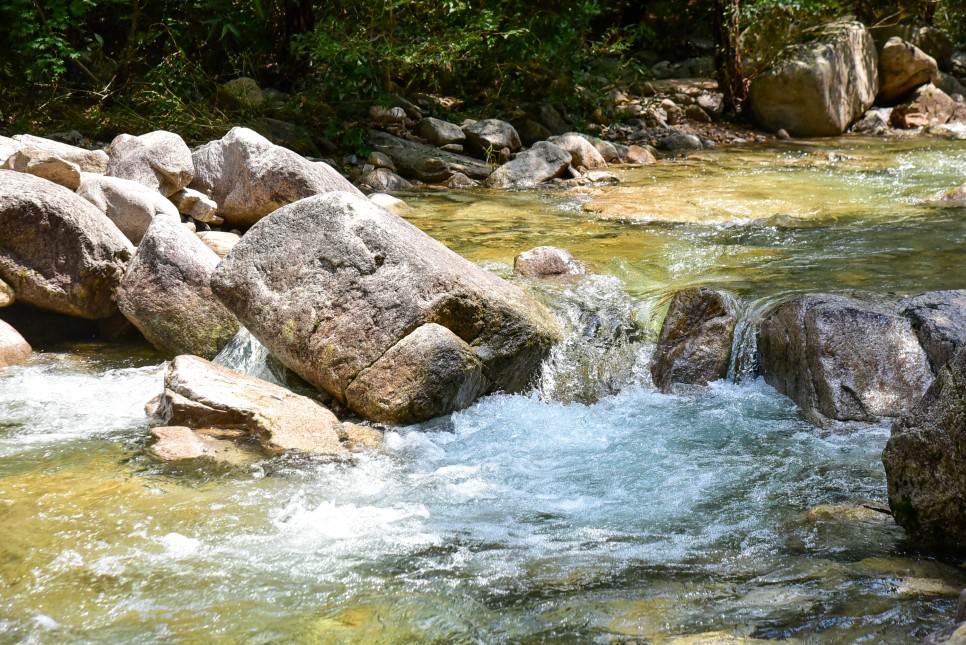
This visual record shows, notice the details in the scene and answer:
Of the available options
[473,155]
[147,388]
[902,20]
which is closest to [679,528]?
[147,388]

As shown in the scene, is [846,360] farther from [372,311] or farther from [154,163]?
[154,163]

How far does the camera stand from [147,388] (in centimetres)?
527

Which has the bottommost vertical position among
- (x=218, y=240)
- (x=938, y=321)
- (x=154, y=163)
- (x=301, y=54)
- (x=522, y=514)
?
(x=522, y=514)

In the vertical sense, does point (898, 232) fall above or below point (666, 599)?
above

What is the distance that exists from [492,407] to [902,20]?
50.5 feet

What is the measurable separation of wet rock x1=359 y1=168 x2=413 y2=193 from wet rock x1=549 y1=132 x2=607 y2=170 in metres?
2.18

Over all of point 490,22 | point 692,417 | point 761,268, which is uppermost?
point 490,22

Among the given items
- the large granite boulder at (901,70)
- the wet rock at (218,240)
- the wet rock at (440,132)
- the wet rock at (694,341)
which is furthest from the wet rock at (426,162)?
the large granite boulder at (901,70)

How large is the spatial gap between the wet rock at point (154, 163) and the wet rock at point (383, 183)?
320 centimetres

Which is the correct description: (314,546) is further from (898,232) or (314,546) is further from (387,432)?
(898,232)

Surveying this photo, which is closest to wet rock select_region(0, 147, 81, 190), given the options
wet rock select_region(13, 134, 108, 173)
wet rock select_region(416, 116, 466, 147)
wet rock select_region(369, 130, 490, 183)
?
wet rock select_region(13, 134, 108, 173)

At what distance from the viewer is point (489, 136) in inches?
466

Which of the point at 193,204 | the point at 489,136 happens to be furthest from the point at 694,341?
the point at 489,136

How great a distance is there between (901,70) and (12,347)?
48.8ft
